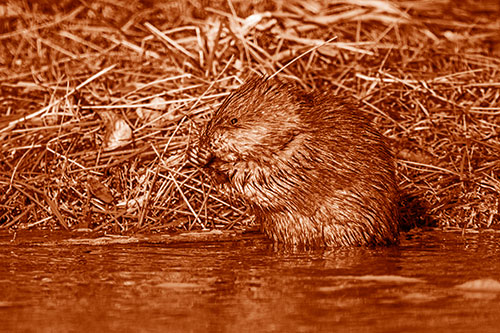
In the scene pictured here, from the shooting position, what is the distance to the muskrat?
16.2ft

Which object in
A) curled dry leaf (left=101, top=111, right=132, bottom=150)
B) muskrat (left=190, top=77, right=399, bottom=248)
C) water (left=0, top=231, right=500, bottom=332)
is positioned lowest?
water (left=0, top=231, right=500, bottom=332)

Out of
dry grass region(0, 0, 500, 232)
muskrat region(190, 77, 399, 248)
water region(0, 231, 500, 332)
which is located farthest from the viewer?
dry grass region(0, 0, 500, 232)

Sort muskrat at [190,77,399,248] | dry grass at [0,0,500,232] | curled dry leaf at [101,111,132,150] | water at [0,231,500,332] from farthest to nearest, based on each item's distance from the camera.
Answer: curled dry leaf at [101,111,132,150] < dry grass at [0,0,500,232] < muskrat at [190,77,399,248] < water at [0,231,500,332]

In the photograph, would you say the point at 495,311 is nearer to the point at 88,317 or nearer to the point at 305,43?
the point at 88,317

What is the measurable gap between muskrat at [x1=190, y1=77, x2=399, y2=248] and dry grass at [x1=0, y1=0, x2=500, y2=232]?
27.1 inches

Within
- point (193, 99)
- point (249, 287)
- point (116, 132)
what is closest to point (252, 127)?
point (249, 287)

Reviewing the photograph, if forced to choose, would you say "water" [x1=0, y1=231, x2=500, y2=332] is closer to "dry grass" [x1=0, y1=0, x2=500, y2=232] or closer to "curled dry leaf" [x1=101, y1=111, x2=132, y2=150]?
"dry grass" [x1=0, y1=0, x2=500, y2=232]

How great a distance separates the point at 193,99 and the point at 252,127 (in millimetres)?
1402

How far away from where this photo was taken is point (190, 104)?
6.44 m

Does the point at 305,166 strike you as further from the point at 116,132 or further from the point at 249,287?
the point at 116,132

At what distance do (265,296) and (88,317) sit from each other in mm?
688

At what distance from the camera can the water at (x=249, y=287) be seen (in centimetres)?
358

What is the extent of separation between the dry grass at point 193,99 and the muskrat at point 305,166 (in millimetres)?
687

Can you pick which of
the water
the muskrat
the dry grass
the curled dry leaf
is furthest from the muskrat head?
the curled dry leaf
